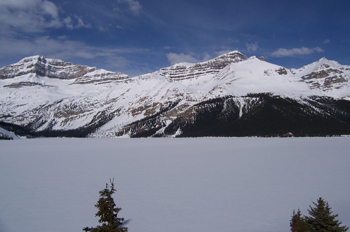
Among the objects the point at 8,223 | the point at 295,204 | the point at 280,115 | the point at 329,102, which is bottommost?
the point at 8,223

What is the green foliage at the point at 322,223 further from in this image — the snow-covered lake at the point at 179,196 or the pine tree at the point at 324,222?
the snow-covered lake at the point at 179,196

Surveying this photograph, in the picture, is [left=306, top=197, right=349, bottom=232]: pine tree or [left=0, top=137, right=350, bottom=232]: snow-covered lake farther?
[left=0, top=137, right=350, bottom=232]: snow-covered lake

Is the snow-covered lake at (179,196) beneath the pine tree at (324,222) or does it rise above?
beneath

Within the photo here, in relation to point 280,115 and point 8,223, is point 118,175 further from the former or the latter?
point 280,115

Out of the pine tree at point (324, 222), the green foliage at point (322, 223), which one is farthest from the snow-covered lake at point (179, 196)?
the pine tree at point (324, 222)

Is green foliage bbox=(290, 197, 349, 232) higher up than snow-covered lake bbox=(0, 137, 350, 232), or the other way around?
green foliage bbox=(290, 197, 349, 232)

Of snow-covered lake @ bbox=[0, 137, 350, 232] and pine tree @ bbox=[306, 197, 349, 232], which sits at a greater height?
pine tree @ bbox=[306, 197, 349, 232]

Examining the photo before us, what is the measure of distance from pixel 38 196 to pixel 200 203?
41.4ft

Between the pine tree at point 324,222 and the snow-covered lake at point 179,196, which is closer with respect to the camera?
the pine tree at point 324,222

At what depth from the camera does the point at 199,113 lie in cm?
18362

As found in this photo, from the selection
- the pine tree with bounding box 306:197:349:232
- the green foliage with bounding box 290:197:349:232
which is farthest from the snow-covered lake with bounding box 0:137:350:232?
the pine tree with bounding box 306:197:349:232

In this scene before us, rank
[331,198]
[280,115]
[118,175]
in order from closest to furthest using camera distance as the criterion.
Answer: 1. [331,198]
2. [118,175]
3. [280,115]

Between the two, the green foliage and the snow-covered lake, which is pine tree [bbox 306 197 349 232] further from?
the snow-covered lake

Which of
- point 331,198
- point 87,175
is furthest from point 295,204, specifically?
point 87,175
